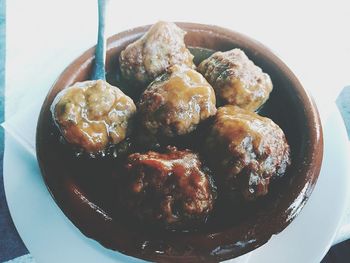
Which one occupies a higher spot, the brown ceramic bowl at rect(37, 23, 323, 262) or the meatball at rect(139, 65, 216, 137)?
the meatball at rect(139, 65, 216, 137)

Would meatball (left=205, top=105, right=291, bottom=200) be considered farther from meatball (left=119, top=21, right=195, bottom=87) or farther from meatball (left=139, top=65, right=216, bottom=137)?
meatball (left=119, top=21, right=195, bottom=87)

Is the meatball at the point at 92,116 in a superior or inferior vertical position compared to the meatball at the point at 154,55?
inferior

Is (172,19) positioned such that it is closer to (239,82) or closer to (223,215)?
(239,82)

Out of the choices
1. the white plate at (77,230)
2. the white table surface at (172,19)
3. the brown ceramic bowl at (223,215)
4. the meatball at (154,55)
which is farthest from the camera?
the white table surface at (172,19)

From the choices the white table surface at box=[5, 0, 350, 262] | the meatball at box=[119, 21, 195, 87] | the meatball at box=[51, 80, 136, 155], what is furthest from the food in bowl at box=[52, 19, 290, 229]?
the white table surface at box=[5, 0, 350, 262]

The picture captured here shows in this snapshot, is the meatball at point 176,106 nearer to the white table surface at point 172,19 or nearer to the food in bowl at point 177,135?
the food in bowl at point 177,135

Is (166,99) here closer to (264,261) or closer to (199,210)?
(199,210)

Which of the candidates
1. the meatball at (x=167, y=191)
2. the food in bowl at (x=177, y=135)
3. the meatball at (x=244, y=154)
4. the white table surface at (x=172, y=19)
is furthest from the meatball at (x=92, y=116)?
the white table surface at (x=172, y=19)

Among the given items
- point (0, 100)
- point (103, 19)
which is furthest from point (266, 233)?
point (0, 100)
